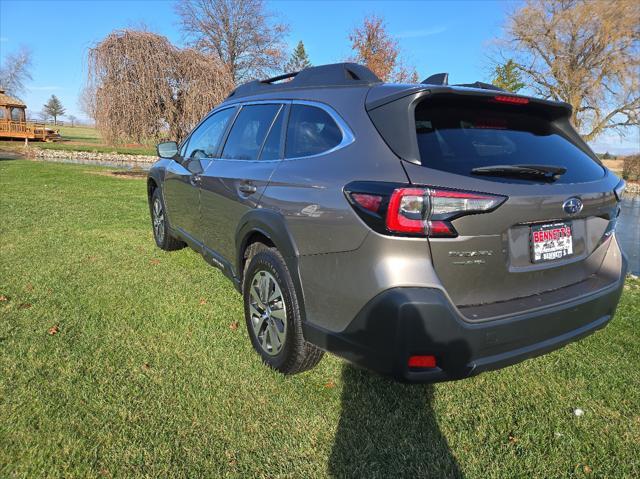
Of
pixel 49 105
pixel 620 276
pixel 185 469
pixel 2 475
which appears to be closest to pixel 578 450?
pixel 620 276

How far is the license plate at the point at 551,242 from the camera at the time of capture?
7.24ft

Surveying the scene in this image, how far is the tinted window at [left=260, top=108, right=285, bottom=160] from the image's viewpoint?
3043mm

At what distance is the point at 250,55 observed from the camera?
2961cm

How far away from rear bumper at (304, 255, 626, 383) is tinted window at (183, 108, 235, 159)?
8.17ft

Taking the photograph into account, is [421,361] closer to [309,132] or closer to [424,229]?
[424,229]

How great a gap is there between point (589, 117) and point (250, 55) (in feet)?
70.1

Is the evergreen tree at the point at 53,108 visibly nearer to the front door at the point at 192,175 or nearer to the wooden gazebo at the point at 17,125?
the wooden gazebo at the point at 17,125

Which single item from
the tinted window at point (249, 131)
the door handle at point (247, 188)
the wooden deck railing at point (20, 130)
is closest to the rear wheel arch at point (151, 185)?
the tinted window at point (249, 131)

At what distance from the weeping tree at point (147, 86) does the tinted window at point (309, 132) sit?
1396 cm

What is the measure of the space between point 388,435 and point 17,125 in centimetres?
4752

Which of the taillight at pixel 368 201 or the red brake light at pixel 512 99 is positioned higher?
the red brake light at pixel 512 99

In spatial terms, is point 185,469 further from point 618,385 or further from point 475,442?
point 618,385

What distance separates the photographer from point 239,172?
3.30 m

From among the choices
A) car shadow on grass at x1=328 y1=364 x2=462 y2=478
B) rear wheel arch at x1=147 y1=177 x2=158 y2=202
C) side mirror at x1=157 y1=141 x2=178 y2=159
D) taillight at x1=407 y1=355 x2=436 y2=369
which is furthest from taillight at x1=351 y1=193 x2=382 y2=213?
rear wheel arch at x1=147 y1=177 x2=158 y2=202
